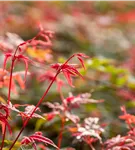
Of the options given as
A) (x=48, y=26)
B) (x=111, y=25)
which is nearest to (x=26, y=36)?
(x=48, y=26)

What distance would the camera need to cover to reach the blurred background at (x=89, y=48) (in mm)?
1673

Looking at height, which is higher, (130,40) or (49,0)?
(49,0)

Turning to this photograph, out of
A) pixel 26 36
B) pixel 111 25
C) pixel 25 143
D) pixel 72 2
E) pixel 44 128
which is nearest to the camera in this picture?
pixel 25 143

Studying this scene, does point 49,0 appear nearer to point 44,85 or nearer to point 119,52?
point 119,52

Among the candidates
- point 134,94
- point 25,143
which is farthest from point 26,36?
point 25,143

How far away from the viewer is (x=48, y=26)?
135 inches

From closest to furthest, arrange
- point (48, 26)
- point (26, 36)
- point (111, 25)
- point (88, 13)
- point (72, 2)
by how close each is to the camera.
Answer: point (26, 36) → point (48, 26) → point (111, 25) → point (88, 13) → point (72, 2)

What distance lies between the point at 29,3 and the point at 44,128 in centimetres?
391

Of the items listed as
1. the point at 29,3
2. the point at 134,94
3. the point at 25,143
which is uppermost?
the point at 29,3

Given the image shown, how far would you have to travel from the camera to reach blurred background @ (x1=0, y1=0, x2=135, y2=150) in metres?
1.67

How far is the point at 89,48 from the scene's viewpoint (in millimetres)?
3277

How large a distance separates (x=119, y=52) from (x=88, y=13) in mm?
2613

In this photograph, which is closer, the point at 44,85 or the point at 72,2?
the point at 44,85

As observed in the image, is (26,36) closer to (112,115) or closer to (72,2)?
(112,115)
